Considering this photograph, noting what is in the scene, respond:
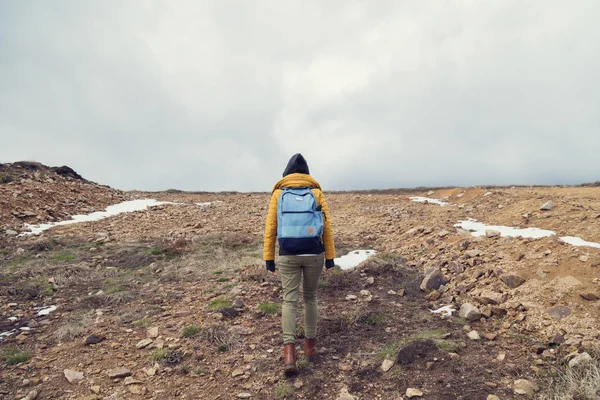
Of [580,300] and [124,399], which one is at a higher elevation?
[580,300]

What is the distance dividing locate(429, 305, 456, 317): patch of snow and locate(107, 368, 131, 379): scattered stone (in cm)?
427

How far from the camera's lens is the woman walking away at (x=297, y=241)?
4367 millimetres

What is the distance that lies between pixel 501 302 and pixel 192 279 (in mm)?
5669

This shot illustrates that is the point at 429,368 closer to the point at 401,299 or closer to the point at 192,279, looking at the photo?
the point at 401,299

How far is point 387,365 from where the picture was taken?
4.41m

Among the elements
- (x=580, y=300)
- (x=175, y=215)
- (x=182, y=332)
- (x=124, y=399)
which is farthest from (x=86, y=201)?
(x=580, y=300)

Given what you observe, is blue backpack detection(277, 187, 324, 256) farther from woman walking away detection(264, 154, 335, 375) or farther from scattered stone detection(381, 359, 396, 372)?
scattered stone detection(381, 359, 396, 372)

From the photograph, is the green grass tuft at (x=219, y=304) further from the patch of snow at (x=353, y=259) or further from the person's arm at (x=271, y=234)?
the patch of snow at (x=353, y=259)

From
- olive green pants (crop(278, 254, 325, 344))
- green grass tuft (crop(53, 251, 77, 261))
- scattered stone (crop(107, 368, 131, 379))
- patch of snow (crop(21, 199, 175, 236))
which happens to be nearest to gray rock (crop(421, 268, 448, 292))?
olive green pants (crop(278, 254, 325, 344))

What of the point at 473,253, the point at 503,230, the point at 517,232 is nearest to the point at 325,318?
the point at 473,253

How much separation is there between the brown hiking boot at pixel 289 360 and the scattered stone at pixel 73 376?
2314mm

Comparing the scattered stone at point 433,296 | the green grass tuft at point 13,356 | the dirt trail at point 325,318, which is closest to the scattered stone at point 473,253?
the dirt trail at point 325,318

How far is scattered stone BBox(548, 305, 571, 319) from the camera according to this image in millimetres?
4730

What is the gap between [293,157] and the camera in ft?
15.8
